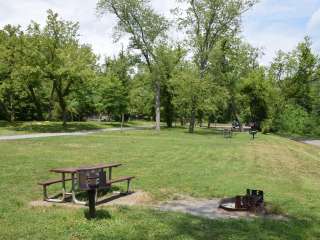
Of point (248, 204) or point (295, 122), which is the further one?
point (295, 122)

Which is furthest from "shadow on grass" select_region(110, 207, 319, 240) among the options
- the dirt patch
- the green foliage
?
the green foliage

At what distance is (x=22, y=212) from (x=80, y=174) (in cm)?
128

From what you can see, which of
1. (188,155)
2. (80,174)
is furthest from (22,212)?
(188,155)

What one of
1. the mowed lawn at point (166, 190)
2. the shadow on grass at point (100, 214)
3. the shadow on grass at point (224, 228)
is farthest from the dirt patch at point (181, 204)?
the shadow on grass at point (100, 214)

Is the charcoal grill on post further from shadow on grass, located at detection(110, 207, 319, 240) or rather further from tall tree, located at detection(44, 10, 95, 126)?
tall tree, located at detection(44, 10, 95, 126)

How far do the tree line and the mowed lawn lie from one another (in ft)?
65.6

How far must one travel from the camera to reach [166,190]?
1107cm

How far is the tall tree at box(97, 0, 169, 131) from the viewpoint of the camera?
137 ft

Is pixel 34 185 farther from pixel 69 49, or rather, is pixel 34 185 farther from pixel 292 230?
pixel 69 49

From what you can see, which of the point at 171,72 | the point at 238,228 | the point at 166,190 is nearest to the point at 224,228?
the point at 238,228

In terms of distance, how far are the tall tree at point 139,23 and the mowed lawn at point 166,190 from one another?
23491 mm

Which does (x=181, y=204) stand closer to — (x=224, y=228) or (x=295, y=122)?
(x=224, y=228)

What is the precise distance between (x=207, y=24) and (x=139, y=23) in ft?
21.8

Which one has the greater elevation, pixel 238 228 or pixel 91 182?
pixel 91 182
